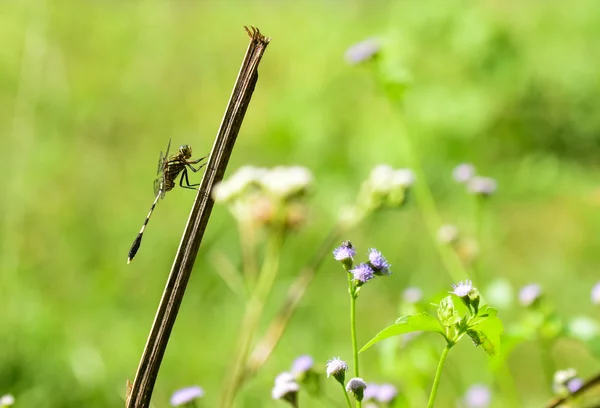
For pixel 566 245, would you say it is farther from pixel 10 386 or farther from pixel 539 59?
pixel 10 386

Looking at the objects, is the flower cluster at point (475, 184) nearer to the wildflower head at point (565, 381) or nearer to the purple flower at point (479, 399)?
the purple flower at point (479, 399)

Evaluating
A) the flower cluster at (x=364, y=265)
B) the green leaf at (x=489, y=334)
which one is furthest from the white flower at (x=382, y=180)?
the green leaf at (x=489, y=334)

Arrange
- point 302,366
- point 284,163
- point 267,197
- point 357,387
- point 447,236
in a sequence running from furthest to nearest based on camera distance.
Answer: point 284,163 → point 447,236 → point 267,197 → point 302,366 → point 357,387

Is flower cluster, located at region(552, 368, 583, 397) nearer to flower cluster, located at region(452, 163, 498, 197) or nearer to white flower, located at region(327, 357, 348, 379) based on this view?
A: white flower, located at region(327, 357, 348, 379)

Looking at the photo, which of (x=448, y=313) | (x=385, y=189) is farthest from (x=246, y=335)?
(x=448, y=313)

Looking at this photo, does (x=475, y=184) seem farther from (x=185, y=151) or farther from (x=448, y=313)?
(x=448, y=313)

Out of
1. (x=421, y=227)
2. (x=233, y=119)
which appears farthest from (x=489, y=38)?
(x=233, y=119)
